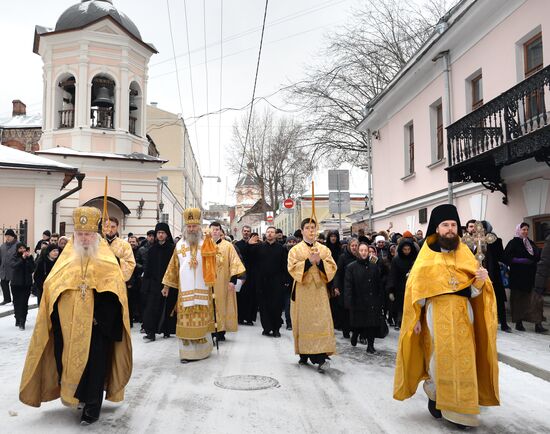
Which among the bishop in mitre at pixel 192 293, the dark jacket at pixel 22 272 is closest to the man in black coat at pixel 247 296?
the bishop in mitre at pixel 192 293

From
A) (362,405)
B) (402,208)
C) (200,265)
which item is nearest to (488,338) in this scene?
(362,405)

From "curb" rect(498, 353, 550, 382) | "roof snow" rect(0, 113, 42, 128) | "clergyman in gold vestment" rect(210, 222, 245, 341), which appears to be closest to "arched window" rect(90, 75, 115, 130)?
"clergyman in gold vestment" rect(210, 222, 245, 341)

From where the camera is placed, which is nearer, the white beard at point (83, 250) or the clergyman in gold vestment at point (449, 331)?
the clergyman in gold vestment at point (449, 331)

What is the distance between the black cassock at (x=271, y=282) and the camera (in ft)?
30.1

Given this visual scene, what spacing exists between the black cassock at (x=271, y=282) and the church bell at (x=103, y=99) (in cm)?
1571

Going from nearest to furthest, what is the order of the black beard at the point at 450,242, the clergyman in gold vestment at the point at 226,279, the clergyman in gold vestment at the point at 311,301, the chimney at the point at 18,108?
the black beard at the point at 450,242 < the clergyman in gold vestment at the point at 311,301 < the clergyman in gold vestment at the point at 226,279 < the chimney at the point at 18,108

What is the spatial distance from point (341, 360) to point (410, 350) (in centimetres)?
261

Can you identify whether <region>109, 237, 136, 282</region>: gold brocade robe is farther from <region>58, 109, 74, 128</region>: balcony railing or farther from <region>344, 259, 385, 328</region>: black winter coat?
<region>58, 109, 74, 128</region>: balcony railing

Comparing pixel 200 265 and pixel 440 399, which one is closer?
pixel 440 399

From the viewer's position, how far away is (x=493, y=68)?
11.7m

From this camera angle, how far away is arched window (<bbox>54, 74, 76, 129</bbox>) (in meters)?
23.2

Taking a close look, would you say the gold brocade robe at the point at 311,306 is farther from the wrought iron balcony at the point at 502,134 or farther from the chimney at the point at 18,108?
the chimney at the point at 18,108

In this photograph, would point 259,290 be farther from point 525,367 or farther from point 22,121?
point 22,121

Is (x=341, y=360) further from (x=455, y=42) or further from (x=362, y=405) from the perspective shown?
(x=455, y=42)
